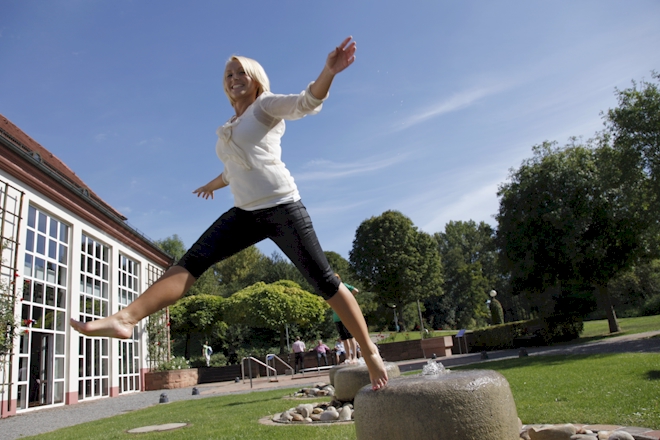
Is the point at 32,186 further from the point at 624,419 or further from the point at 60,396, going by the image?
the point at 624,419

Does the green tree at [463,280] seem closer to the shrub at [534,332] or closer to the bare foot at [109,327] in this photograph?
the shrub at [534,332]

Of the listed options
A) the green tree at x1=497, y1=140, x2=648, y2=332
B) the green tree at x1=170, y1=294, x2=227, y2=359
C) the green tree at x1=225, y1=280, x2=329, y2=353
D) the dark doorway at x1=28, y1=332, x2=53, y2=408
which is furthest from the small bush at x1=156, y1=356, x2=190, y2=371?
the green tree at x1=497, y1=140, x2=648, y2=332

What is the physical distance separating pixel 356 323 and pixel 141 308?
112 cm

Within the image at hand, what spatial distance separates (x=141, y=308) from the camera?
239 centimetres

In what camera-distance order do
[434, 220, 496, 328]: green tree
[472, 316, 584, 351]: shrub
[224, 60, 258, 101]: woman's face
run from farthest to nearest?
[434, 220, 496, 328]: green tree
[472, 316, 584, 351]: shrub
[224, 60, 258, 101]: woman's face

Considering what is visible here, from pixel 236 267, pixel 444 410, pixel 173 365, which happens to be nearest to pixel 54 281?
pixel 173 365

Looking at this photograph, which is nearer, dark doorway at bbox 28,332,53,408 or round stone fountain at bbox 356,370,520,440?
round stone fountain at bbox 356,370,520,440

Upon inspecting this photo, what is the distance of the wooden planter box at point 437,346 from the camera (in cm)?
2395

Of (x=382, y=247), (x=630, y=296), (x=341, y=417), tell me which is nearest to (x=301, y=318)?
(x=382, y=247)

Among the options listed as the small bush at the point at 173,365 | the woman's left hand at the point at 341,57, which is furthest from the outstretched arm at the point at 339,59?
the small bush at the point at 173,365

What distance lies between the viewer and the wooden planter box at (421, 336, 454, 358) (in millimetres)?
23953

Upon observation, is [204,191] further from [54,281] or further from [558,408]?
[54,281]

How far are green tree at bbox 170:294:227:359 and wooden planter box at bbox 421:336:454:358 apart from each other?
13.9 metres

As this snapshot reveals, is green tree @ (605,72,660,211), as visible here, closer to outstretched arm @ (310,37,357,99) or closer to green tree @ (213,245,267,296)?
outstretched arm @ (310,37,357,99)
